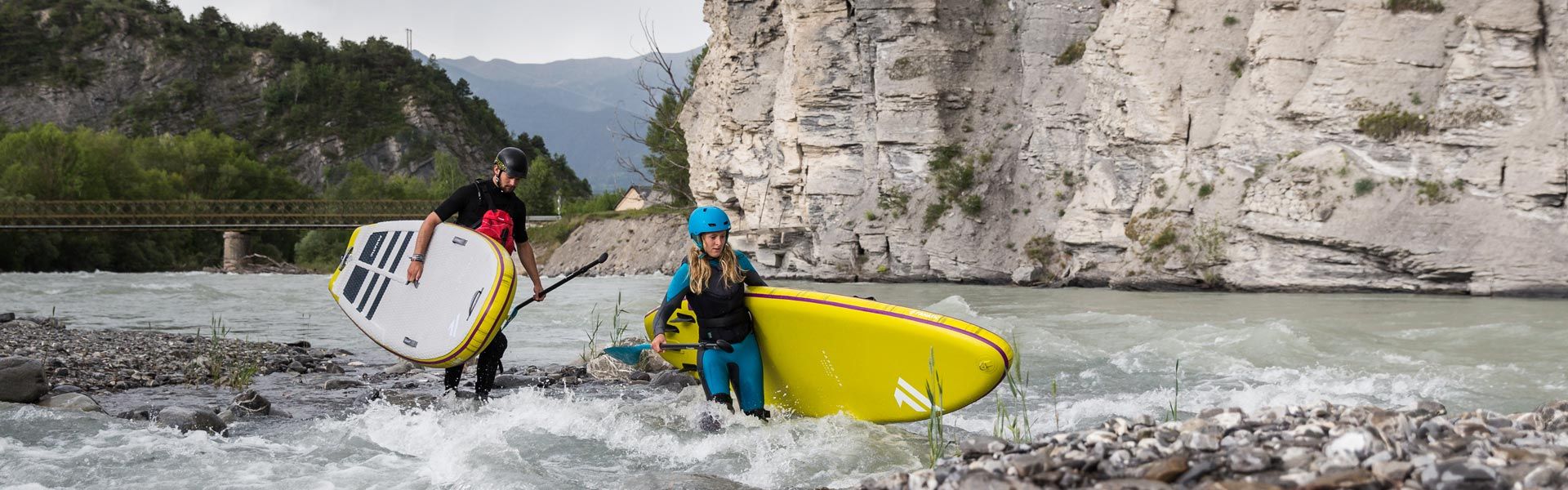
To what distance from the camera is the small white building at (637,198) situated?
6200 cm

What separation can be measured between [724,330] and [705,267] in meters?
0.40

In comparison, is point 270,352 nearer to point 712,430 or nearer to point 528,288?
point 712,430

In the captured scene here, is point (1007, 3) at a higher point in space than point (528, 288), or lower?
higher

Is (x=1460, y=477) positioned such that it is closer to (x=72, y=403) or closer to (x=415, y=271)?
(x=415, y=271)

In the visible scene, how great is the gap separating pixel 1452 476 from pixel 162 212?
5909cm

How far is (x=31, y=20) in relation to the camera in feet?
325

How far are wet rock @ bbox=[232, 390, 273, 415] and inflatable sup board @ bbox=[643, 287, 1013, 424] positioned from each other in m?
2.61

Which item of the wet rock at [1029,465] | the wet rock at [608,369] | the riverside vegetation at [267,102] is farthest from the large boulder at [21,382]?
the riverside vegetation at [267,102]

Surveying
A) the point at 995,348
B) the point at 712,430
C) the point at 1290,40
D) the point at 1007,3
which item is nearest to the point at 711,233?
the point at 712,430

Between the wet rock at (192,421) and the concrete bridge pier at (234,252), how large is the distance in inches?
1919

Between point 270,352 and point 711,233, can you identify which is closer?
point 711,233

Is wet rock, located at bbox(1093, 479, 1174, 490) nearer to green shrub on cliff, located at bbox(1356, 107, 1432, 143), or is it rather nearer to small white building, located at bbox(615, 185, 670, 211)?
green shrub on cliff, located at bbox(1356, 107, 1432, 143)

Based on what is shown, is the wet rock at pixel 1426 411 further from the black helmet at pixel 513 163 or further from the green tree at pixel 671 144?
the green tree at pixel 671 144

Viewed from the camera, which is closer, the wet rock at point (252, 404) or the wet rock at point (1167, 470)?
the wet rock at point (1167, 470)
